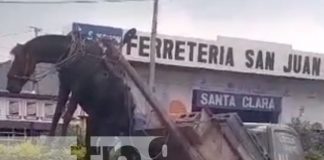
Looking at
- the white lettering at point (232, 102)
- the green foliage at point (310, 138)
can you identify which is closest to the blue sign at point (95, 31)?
the white lettering at point (232, 102)

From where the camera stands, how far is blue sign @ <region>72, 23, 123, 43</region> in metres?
9.45

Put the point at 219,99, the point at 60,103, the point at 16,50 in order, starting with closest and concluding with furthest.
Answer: the point at 16,50
the point at 60,103
the point at 219,99

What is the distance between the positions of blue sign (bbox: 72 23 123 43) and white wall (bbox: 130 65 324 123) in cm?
131

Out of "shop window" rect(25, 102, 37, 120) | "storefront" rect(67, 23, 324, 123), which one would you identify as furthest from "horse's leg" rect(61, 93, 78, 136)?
"storefront" rect(67, 23, 324, 123)

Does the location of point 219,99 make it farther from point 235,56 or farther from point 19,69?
point 19,69

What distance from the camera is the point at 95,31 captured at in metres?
9.59

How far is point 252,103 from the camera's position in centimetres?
1212

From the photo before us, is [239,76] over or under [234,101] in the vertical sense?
over

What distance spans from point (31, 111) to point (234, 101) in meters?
3.34

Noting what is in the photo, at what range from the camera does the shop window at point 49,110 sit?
9484mm

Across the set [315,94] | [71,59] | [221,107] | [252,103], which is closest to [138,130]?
[71,59]

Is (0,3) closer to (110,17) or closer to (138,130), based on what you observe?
(110,17)

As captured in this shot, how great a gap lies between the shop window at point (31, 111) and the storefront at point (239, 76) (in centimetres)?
167

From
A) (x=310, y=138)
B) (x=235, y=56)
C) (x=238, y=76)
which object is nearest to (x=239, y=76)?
(x=238, y=76)
